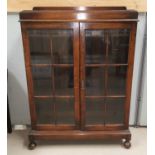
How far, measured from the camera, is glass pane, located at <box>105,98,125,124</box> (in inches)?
80.4

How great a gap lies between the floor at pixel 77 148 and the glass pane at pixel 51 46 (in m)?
0.87

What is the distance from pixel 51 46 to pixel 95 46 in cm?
37

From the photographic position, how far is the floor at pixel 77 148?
2.10 m

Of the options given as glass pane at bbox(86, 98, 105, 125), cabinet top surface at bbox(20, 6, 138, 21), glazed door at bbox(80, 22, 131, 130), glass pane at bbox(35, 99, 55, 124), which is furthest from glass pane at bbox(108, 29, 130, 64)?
glass pane at bbox(35, 99, 55, 124)

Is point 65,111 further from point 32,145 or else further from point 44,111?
point 32,145

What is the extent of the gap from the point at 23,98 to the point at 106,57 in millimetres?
1095

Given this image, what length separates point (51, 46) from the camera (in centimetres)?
186

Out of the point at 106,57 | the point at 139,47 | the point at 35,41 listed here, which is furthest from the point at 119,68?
the point at 35,41

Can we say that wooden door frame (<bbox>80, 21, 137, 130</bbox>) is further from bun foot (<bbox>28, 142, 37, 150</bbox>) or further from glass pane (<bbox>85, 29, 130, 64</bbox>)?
bun foot (<bbox>28, 142, 37, 150</bbox>)

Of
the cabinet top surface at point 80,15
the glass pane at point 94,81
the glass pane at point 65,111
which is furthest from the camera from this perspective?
the glass pane at point 65,111

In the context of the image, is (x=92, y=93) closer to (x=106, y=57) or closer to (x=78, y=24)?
(x=106, y=57)

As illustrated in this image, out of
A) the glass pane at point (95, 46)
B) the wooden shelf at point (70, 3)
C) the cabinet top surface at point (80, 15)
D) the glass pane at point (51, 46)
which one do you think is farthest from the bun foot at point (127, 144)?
the wooden shelf at point (70, 3)

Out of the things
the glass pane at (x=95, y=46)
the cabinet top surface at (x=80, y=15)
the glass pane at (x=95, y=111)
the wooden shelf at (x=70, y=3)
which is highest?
the wooden shelf at (x=70, y=3)

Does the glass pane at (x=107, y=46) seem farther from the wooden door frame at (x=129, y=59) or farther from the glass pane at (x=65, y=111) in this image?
the glass pane at (x=65, y=111)
